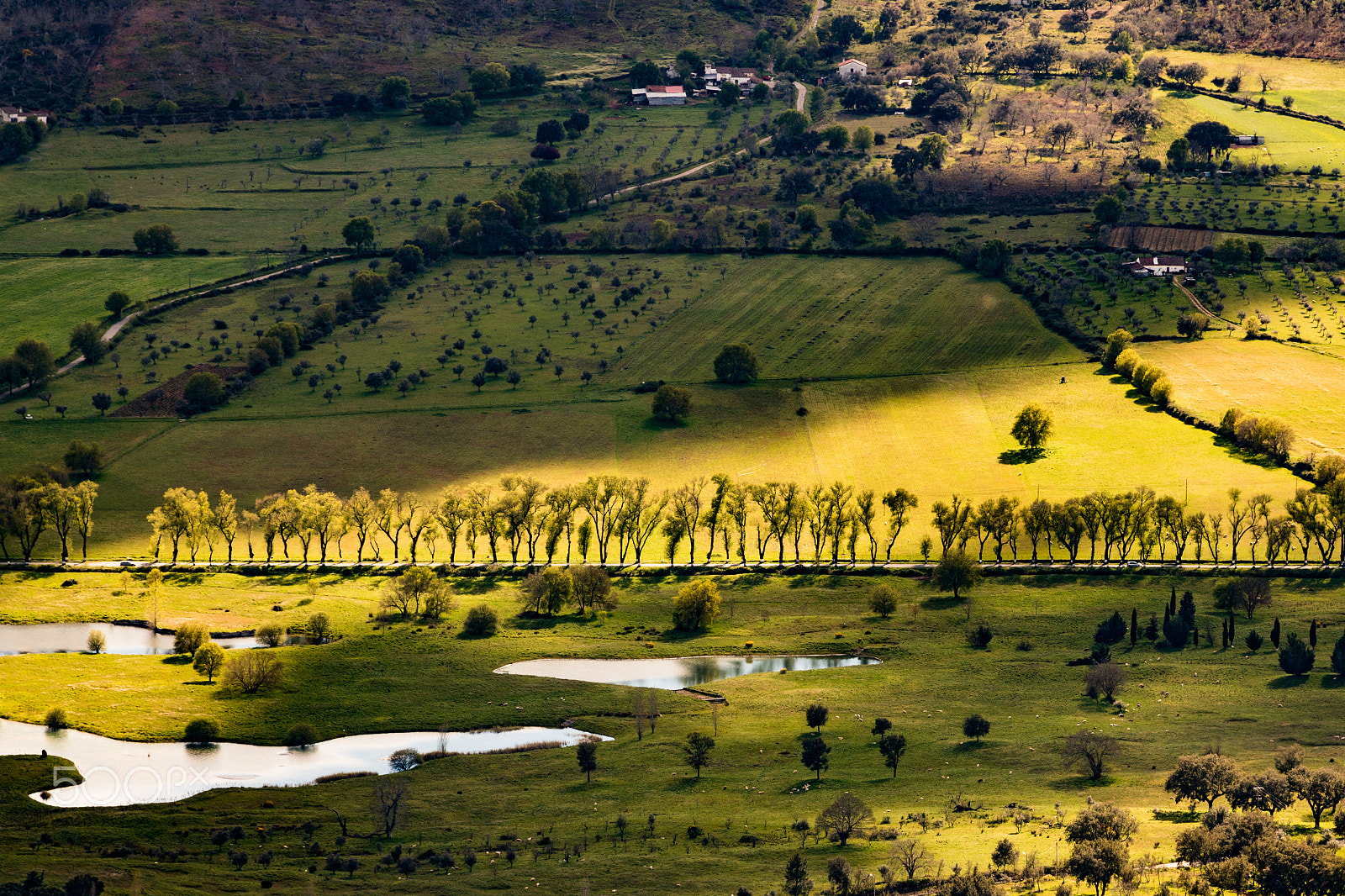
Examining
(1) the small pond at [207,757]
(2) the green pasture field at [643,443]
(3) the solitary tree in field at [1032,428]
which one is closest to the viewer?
(1) the small pond at [207,757]

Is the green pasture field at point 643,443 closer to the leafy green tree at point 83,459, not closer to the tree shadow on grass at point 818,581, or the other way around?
the leafy green tree at point 83,459

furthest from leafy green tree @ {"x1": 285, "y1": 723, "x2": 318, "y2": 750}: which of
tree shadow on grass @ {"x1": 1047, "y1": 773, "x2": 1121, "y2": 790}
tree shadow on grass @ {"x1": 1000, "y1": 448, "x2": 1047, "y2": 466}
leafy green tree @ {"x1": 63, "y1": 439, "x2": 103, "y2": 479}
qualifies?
tree shadow on grass @ {"x1": 1000, "y1": 448, "x2": 1047, "y2": 466}

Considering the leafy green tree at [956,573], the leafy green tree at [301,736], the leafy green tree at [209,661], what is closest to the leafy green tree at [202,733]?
the leafy green tree at [301,736]

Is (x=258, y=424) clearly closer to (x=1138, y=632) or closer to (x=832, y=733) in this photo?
(x=832, y=733)

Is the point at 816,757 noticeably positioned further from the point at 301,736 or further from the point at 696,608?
the point at 301,736

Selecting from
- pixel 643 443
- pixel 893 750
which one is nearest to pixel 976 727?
pixel 893 750
